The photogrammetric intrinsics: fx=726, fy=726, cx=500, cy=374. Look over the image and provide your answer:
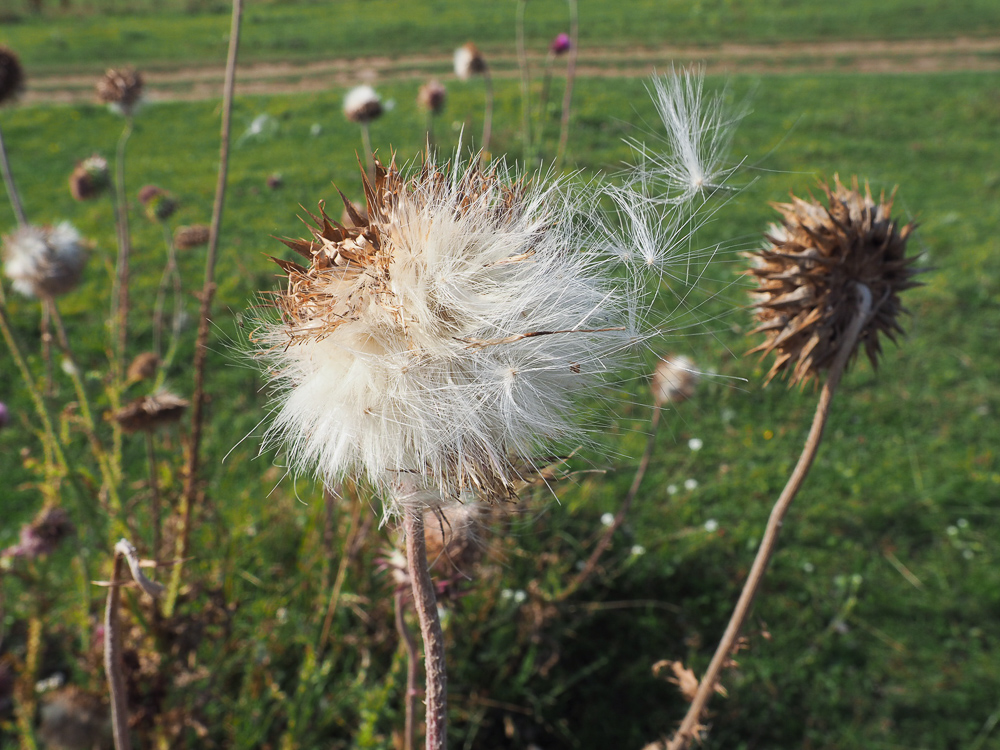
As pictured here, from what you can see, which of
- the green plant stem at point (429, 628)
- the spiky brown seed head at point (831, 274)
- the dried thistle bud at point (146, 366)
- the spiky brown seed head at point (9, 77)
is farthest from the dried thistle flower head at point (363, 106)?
the green plant stem at point (429, 628)

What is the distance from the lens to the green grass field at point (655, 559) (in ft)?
9.21

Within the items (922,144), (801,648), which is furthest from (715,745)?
(922,144)

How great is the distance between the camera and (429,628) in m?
1.13

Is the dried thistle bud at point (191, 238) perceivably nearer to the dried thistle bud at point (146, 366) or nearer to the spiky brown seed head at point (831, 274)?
the dried thistle bud at point (146, 366)

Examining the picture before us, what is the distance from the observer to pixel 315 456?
129cm

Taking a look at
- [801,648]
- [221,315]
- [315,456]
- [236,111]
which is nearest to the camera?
[315,456]

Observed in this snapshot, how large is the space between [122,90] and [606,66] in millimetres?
12308

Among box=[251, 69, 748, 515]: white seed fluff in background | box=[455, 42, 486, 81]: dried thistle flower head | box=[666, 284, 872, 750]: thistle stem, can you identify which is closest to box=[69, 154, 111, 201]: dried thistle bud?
box=[251, 69, 748, 515]: white seed fluff in background

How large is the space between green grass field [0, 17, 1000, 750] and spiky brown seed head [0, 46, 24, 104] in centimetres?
144

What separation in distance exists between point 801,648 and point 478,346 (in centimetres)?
315

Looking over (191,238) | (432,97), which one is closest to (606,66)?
(432,97)

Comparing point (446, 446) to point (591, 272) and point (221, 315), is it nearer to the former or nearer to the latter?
point (591, 272)

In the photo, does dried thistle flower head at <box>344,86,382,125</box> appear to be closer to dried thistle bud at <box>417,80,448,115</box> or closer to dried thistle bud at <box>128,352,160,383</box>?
dried thistle bud at <box>417,80,448,115</box>

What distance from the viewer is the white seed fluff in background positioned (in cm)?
117
